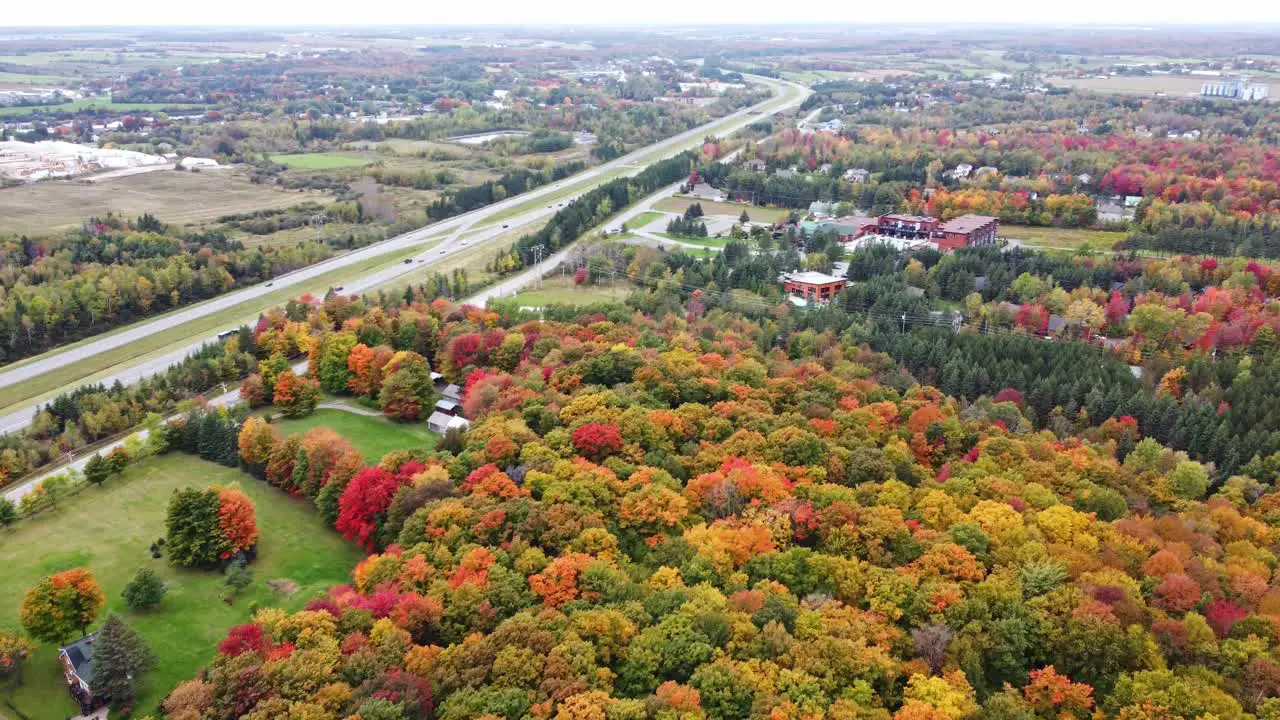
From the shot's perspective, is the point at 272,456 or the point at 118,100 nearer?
the point at 272,456

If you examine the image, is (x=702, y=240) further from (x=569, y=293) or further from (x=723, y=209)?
(x=569, y=293)

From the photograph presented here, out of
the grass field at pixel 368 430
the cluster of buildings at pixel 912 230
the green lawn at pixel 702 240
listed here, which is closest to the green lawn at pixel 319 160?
the green lawn at pixel 702 240

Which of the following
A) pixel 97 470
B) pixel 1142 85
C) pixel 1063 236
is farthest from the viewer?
pixel 1142 85

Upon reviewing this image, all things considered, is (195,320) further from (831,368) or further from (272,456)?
(831,368)

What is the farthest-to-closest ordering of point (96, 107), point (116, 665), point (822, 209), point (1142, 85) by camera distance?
point (1142, 85) < point (96, 107) < point (822, 209) < point (116, 665)

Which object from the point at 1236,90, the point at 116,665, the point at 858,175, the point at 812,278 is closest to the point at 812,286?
the point at 812,278

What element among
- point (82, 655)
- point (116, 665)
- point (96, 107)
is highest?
point (96, 107)

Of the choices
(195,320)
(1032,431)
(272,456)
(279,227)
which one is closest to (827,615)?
(1032,431)
